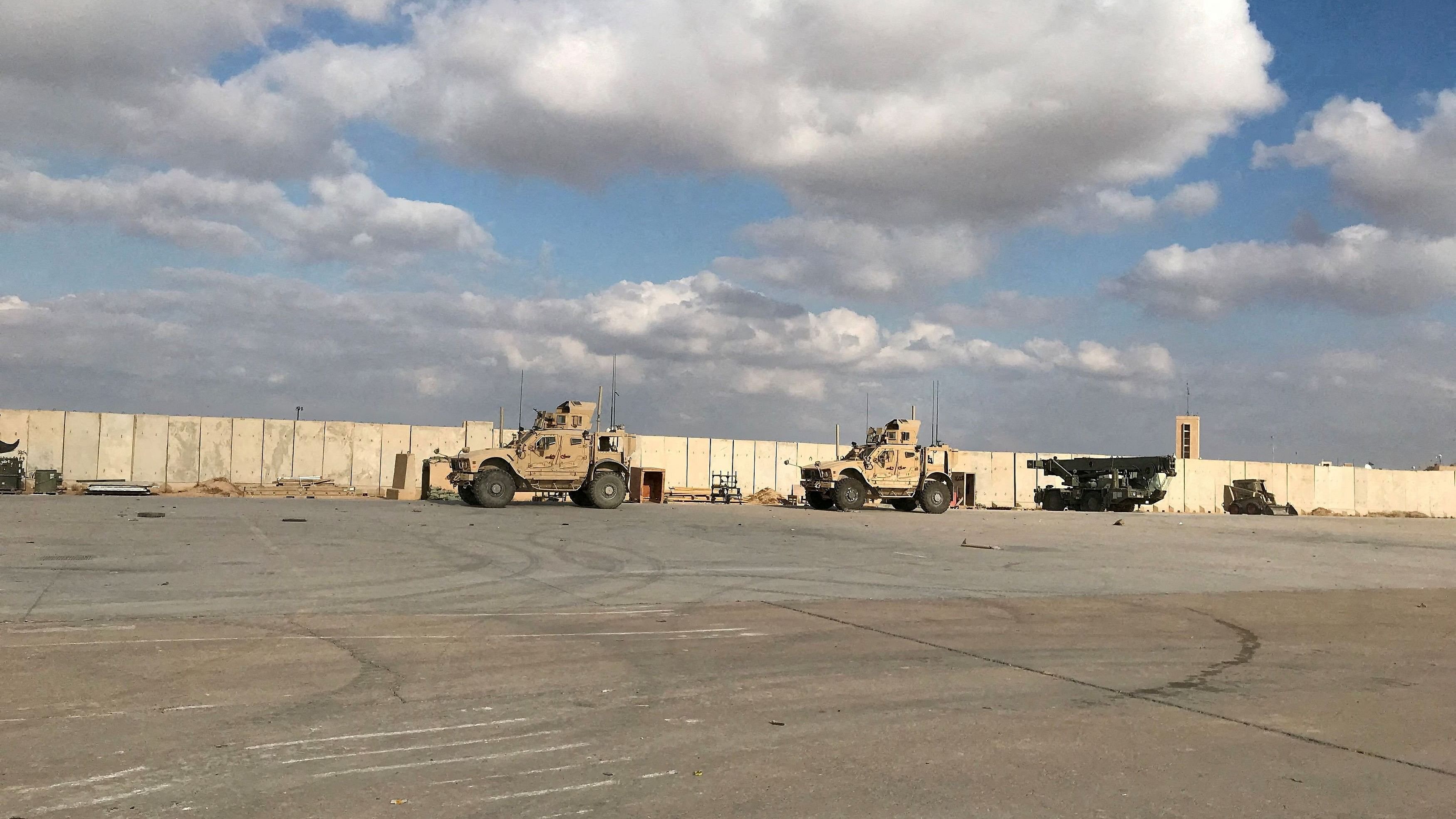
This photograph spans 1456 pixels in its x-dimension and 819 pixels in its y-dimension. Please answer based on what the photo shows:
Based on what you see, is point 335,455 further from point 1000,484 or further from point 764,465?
point 1000,484

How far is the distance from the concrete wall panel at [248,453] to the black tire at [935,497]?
884 inches

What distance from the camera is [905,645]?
8414 millimetres

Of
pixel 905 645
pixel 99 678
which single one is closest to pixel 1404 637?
pixel 905 645

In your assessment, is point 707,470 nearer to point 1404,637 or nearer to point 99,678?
point 1404,637

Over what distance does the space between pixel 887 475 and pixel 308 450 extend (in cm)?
2031

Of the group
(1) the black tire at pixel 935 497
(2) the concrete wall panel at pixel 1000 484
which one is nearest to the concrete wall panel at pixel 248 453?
(1) the black tire at pixel 935 497

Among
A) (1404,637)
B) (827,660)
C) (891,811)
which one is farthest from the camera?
(1404,637)

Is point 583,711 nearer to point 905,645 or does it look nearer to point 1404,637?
point 905,645

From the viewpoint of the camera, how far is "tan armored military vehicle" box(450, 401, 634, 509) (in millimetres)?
26203

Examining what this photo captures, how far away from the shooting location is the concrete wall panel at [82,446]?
34.5 meters

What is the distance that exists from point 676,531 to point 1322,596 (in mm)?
10610

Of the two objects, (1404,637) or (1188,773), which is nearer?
(1188,773)

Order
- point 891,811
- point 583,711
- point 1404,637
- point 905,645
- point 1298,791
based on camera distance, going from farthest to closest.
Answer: point 1404,637, point 905,645, point 583,711, point 1298,791, point 891,811

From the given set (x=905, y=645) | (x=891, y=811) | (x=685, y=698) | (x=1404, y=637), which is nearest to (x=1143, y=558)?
(x=1404, y=637)
